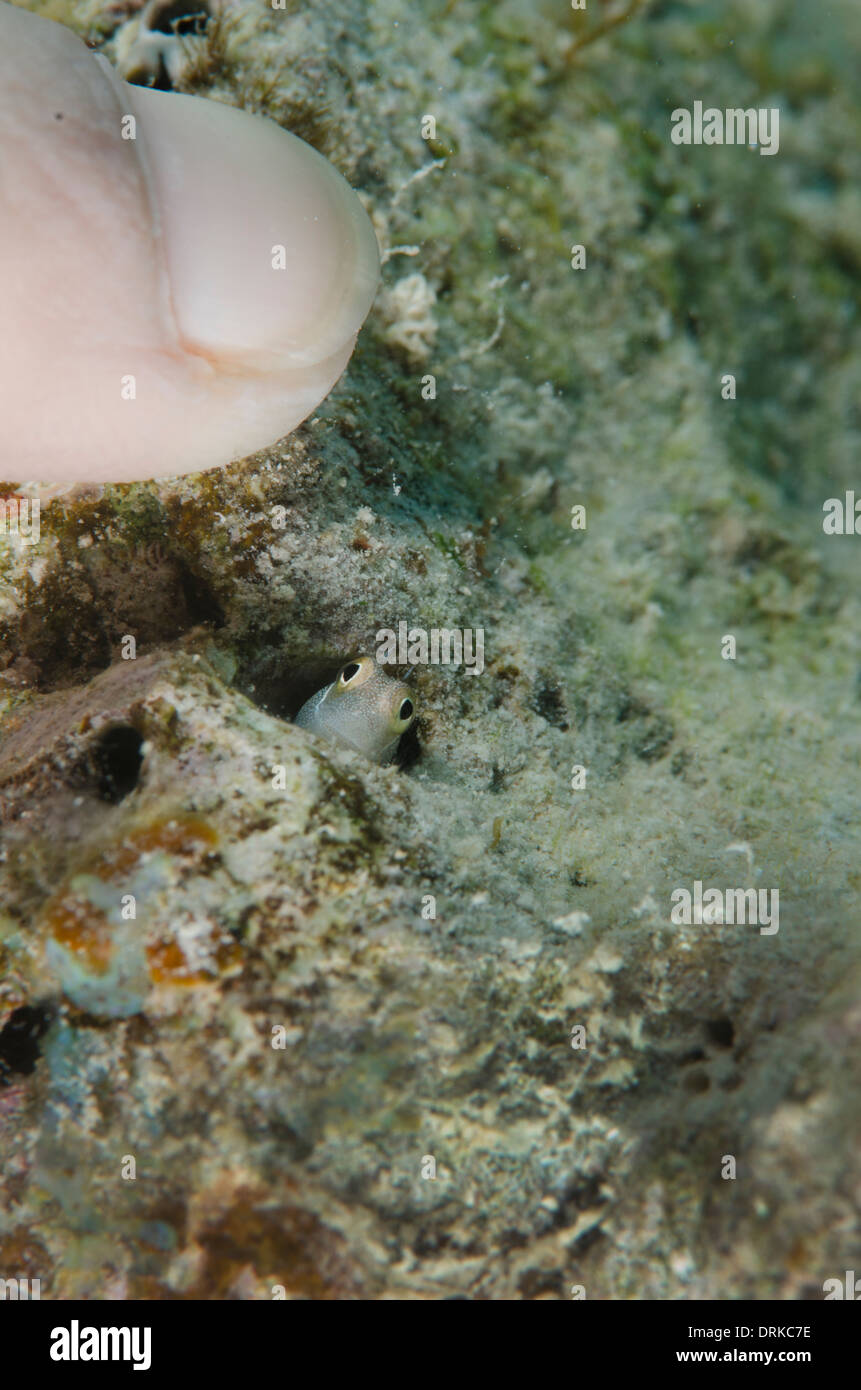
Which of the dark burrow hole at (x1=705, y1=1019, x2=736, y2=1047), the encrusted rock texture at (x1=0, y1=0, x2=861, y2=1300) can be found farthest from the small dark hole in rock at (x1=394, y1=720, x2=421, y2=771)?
the dark burrow hole at (x1=705, y1=1019, x2=736, y2=1047)

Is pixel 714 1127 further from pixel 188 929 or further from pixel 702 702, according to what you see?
pixel 702 702

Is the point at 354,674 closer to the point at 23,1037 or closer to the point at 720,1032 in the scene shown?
the point at 23,1037

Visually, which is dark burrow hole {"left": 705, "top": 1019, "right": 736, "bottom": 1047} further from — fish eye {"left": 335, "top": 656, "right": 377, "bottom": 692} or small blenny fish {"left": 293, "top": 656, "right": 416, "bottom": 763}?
fish eye {"left": 335, "top": 656, "right": 377, "bottom": 692}

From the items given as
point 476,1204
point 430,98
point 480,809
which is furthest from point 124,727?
point 430,98

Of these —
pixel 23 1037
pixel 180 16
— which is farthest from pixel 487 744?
pixel 180 16

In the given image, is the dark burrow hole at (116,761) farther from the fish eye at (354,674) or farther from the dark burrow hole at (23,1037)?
the fish eye at (354,674)

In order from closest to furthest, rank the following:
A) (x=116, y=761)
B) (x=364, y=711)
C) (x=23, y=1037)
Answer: (x=23, y=1037) < (x=116, y=761) < (x=364, y=711)
